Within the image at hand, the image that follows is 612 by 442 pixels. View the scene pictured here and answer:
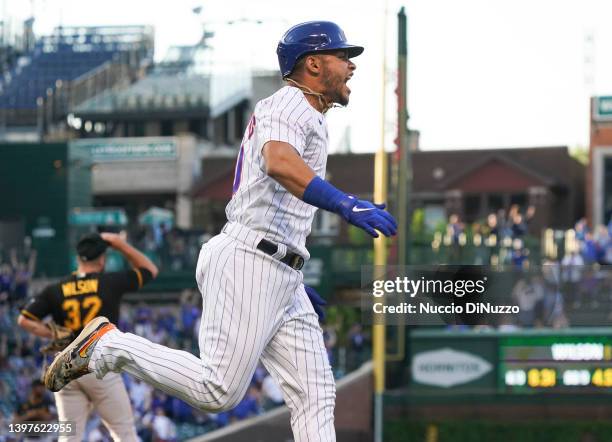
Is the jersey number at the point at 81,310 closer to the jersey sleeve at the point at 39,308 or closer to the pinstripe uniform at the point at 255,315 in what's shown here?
the jersey sleeve at the point at 39,308

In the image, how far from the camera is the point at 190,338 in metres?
18.9

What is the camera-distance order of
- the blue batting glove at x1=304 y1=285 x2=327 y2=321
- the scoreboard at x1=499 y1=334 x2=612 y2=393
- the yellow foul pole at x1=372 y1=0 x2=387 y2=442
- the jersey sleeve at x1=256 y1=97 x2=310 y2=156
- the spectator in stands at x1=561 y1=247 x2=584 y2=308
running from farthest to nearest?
the yellow foul pole at x1=372 y1=0 x2=387 y2=442
the spectator in stands at x1=561 y1=247 x2=584 y2=308
the scoreboard at x1=499 y1=334 x2=612 y2=393
the blue batting glove at x1=304 y1=285 x2=327 y2=321
the jersey sleeve at x1=256 y1=97 x2=310 y2=156

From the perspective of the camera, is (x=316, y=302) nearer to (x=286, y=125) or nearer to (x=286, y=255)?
(x=286, y=255)

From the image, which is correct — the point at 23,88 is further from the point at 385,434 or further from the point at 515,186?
the point at 385,434

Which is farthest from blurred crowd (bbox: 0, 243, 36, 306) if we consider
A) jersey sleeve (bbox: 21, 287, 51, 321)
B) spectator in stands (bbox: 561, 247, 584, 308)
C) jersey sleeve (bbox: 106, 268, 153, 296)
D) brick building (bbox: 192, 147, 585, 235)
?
jersey sleeve (bbox: 106, 268, 153, 296)

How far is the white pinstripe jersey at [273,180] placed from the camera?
4602mm

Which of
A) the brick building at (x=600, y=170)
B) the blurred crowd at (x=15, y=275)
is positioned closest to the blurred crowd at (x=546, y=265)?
the blurred crowd at (x=15, y=275)

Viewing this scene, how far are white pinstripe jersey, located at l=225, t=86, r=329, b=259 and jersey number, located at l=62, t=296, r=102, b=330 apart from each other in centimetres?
242

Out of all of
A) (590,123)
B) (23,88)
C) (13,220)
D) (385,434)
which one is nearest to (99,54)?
(23,88)

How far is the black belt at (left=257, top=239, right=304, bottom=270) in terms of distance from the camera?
4719mm

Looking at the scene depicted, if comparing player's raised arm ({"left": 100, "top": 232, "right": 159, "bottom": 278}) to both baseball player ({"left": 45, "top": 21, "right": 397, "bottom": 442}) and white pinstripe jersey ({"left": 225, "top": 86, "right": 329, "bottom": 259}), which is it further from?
white pinstripe jersey ({"left": 225, "top": 86, "right": 329, "bottom": 259})

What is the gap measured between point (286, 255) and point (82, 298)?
2.66 metres

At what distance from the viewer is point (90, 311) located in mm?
7062

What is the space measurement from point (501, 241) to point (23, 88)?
27.1m
